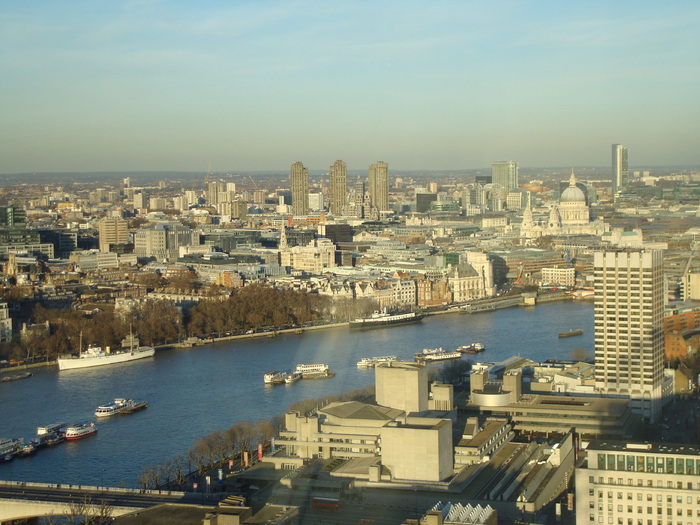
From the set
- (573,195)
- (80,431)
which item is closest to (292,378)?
(80,431)

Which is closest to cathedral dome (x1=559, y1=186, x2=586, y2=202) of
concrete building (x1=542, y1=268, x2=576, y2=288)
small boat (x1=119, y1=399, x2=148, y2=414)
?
concrete building (x1=542, y1=268, x2=576, y2=288)

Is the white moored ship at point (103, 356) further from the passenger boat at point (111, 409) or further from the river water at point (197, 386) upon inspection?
the passenger boat at point (111, 409)

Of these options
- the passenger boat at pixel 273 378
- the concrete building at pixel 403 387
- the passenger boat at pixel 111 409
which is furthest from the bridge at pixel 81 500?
the passenger boat at pixel 273 378

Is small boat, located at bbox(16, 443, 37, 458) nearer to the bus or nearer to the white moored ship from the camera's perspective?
the bus

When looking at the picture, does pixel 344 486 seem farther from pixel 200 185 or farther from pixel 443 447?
pixel 200 185

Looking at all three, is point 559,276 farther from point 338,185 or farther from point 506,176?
point 338,185

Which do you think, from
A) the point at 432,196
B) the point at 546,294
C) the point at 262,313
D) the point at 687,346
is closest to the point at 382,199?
the point at 432,196
